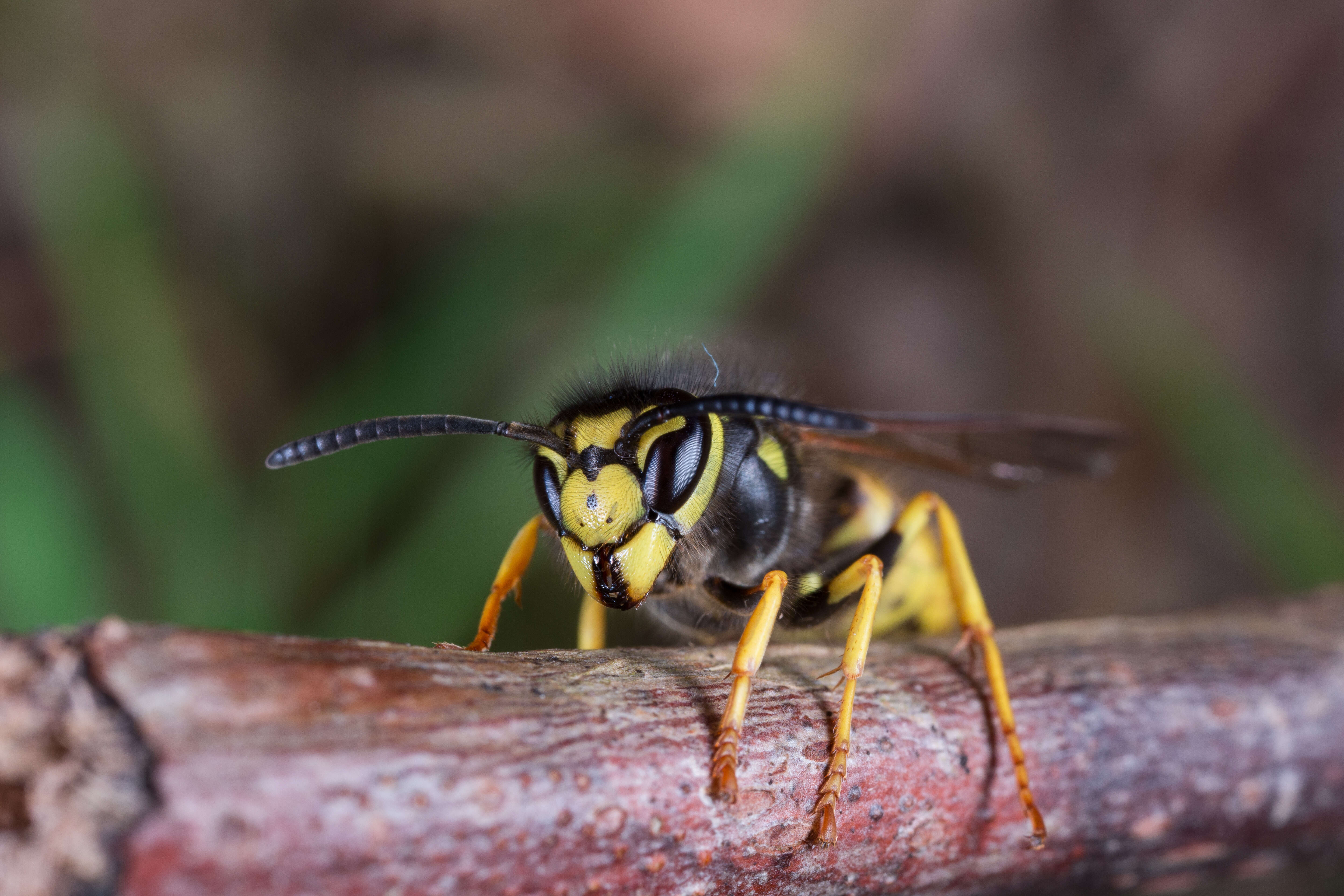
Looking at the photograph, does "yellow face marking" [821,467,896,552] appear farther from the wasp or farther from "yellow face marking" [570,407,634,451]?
"yellow face marking" [570,407,634,451]

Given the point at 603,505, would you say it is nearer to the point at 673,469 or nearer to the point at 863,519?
the point at 673,469

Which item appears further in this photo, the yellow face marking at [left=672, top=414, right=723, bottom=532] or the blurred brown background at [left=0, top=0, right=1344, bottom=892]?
the blurred brown background at [left=0, top=0, right=1344, bottom=892]

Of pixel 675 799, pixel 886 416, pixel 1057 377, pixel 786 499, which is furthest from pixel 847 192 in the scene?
pixel 675 799

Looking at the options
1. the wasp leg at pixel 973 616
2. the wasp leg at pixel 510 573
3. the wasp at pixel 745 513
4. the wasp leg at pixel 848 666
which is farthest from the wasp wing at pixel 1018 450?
the wasp leg at pixel 510 573

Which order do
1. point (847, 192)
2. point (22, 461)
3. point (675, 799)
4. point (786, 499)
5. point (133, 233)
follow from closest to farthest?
point (675, 799) → point (786, 499) → point (22, 461) → point (133, 233) → point (847, 192)

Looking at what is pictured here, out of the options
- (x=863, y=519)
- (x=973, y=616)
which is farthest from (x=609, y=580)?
(x=863, y=519)

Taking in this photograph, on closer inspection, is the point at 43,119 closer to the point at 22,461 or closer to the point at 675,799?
the point at 22,461

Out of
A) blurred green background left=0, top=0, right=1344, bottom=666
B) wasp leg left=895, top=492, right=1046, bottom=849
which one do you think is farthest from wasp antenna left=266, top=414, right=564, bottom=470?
blurred green background left=0, top=0, right=1344, bottom=666
